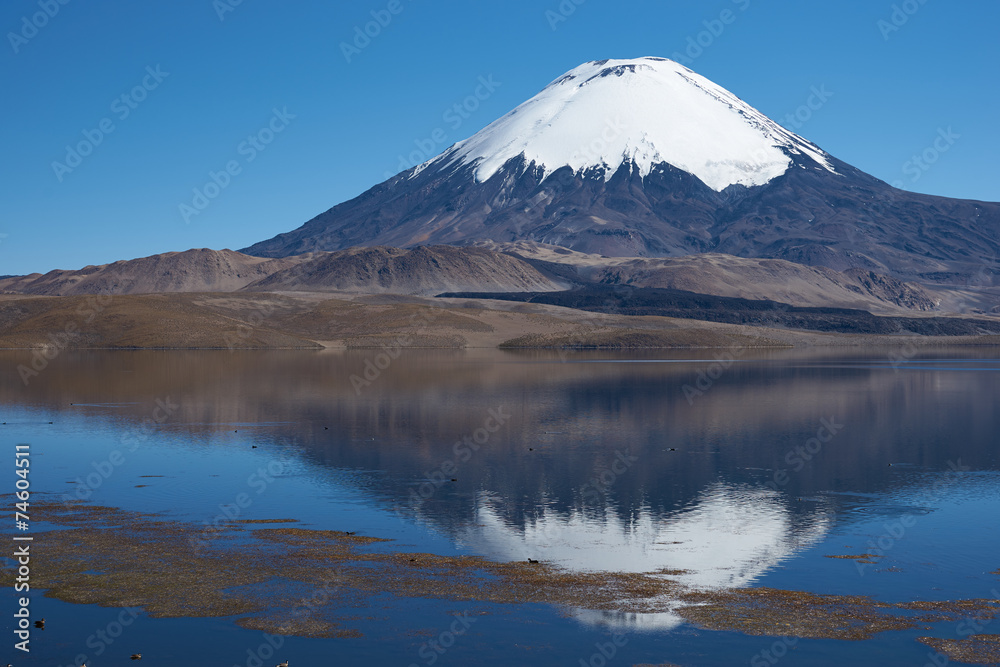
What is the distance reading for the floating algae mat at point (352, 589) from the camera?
1722 cm

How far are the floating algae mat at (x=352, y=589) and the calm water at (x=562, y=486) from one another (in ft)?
1.80

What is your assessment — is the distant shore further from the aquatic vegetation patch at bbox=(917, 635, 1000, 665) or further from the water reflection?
the aquatic vegetation patch at bbox=(917, 635, 1000, 665)

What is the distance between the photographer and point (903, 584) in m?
19.7

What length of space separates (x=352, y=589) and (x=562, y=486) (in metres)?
12.7

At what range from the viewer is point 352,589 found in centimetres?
1908

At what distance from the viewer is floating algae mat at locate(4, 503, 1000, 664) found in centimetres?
1722

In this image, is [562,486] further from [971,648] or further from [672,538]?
[971,648]

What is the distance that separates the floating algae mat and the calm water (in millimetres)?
550

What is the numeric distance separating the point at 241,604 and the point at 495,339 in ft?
491

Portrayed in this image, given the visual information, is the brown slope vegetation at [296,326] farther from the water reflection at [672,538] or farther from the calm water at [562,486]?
the water reflection at [672,538]

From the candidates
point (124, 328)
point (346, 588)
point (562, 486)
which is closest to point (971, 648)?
point (346, 588)
